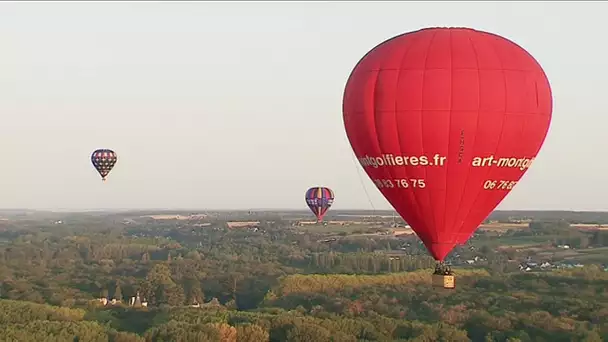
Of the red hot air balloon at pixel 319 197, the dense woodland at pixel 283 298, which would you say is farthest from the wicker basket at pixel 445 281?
the red hot air balloon at pixel 319 197

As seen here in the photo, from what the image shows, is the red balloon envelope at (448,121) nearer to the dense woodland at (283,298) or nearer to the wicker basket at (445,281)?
the wicker basket at (445,281)

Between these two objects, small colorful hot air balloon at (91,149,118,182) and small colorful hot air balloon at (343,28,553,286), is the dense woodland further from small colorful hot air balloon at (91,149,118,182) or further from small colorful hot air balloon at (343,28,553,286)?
small colorful hot air balloon at (91,149,118,182)

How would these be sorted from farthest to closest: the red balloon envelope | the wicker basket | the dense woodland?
the dense woodland
the red balloon envelope
the wicker basket

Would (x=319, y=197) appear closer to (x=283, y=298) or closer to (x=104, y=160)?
(x=283, y=298)

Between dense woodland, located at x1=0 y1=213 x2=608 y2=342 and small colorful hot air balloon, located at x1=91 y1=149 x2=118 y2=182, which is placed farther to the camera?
small colorful hot air balloon, located at x1=91 y1=149 x2=118 y2=182

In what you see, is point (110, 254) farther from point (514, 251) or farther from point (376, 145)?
point (376, 145)

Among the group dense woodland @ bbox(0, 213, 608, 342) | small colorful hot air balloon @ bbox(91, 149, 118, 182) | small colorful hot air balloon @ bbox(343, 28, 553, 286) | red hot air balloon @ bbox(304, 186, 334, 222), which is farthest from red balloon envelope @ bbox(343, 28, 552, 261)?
red hot air balloon @ bbox(304, 186, 334, 222)

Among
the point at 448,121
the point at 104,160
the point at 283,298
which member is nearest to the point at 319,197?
the point at 283,298
